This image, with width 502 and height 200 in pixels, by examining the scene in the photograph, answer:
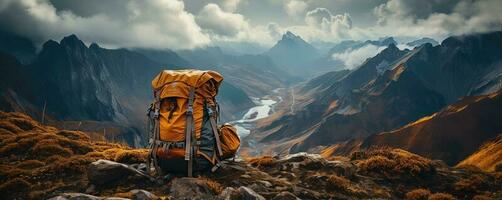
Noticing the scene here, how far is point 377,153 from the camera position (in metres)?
16.8

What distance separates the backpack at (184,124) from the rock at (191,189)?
0.81 metres

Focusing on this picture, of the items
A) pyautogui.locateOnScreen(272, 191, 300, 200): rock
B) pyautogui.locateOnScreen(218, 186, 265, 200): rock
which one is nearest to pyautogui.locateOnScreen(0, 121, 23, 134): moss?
pyautogui.locateOnScreen(218, 186, 265, 200): rock

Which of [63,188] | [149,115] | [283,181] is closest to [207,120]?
[149,115]

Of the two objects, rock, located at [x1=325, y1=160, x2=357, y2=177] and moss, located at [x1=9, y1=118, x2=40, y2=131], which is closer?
rock, located at [x1=325, y1=160, x2=357, y2=177]

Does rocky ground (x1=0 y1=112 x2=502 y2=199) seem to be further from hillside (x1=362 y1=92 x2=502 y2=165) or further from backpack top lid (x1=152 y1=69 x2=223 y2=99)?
hillside (x1=362 y1=92 x2=502 y2=165)

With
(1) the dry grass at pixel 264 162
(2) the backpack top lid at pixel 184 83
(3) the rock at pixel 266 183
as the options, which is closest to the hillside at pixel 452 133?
(1) the dry grass at pixel 264 162

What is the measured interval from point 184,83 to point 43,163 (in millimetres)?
6356

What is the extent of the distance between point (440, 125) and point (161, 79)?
7387 inches

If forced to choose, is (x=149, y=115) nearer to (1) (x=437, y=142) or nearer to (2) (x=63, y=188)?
(2) (x=63, y=188)

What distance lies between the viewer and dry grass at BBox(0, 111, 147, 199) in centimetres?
1166

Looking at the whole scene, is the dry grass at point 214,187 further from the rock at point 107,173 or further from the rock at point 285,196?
the rock at point 107,173

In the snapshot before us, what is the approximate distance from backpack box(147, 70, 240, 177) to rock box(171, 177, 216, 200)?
81 cm

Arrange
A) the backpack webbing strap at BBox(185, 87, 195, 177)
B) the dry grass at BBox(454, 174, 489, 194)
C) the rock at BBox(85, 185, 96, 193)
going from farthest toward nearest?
1. the dry grass at BBox(454, 174, 489, 194)
2. the backpack webbing strap at BBox(185, 87, 195, 177)
3. the rock at BBox(85, 185, 96, 193)

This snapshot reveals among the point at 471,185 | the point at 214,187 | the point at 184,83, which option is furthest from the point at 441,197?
the point at 184,83
